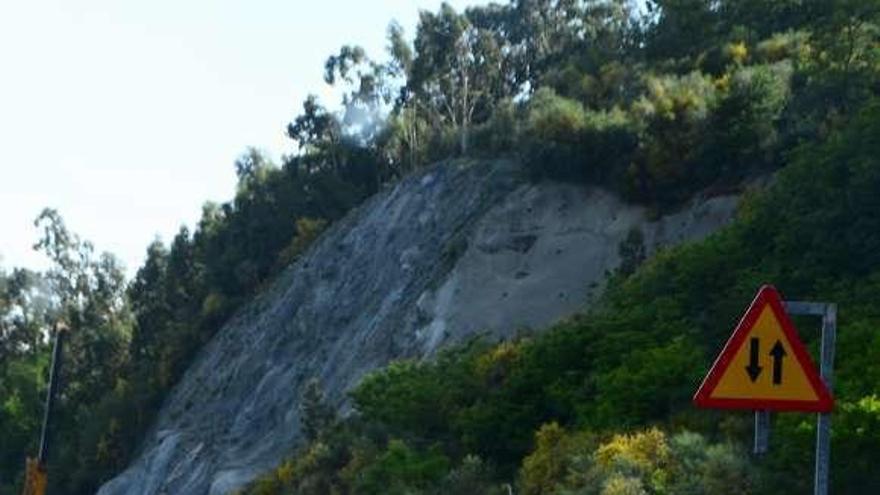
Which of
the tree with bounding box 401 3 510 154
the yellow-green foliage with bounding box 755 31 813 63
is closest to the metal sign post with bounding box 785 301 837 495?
the yellow-green foliage with bounding box 755 31 813 63

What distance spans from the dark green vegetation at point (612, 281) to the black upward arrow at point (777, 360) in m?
9.86

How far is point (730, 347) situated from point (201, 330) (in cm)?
4973

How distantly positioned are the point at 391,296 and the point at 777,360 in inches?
1447

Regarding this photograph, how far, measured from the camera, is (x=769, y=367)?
10148 mm

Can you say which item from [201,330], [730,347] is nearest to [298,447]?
[201,330]

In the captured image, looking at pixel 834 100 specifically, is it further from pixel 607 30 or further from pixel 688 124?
pixel 607 30

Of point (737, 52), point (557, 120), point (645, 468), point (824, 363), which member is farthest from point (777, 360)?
point (737, 52)

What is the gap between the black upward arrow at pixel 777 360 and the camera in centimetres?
1012

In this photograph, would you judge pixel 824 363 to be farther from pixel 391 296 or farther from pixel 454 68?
pixel 454 68

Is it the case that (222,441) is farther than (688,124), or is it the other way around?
(222,441)

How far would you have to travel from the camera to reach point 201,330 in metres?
59.1

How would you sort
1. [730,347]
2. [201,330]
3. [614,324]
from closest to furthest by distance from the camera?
[730,347]
[614,324]
[201,330]

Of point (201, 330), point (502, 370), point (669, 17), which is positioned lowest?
point (502, 370)

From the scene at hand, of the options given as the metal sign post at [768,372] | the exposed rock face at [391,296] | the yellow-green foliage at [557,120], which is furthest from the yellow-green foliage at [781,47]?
the metal sign post at [768,372]
